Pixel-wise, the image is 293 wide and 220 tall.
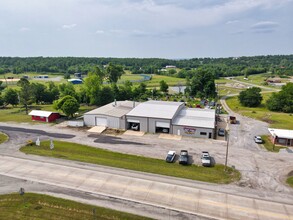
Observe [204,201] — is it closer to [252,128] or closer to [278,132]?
[278,132]

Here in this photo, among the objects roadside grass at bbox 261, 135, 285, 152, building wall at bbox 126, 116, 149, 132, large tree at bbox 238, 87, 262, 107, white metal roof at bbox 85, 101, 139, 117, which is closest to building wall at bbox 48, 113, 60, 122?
white metal roof at bbox 85, 101, 139, 117

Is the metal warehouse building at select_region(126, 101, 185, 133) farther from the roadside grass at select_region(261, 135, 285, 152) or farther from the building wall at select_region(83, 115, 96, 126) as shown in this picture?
the roadside grass at select_region(261, 135, 285, 152)

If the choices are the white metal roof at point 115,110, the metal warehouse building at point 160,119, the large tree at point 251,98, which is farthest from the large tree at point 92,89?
the large tree at point 251,98

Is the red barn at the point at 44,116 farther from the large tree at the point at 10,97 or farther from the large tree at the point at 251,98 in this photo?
the large tree at the point at 251,98

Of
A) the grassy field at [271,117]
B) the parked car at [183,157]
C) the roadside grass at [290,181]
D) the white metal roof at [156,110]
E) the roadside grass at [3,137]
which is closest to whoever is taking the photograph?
the roadside grass at [290,181]

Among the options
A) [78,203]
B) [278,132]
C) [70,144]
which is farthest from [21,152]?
[278,132]

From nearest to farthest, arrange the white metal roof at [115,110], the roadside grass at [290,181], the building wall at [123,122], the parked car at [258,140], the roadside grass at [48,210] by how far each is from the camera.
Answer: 1. the roadside grass at [48,210]
2. the roadside grass at [290,181]
3. the parked car at [258,140]
4. the building wall at [123,122]
5. the white metal roof at [115,110]

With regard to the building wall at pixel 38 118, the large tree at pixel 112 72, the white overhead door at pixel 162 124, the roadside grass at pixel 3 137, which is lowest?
the roadside grass at pixel 3 137

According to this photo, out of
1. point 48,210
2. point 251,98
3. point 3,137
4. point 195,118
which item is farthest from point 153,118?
point 251,98
